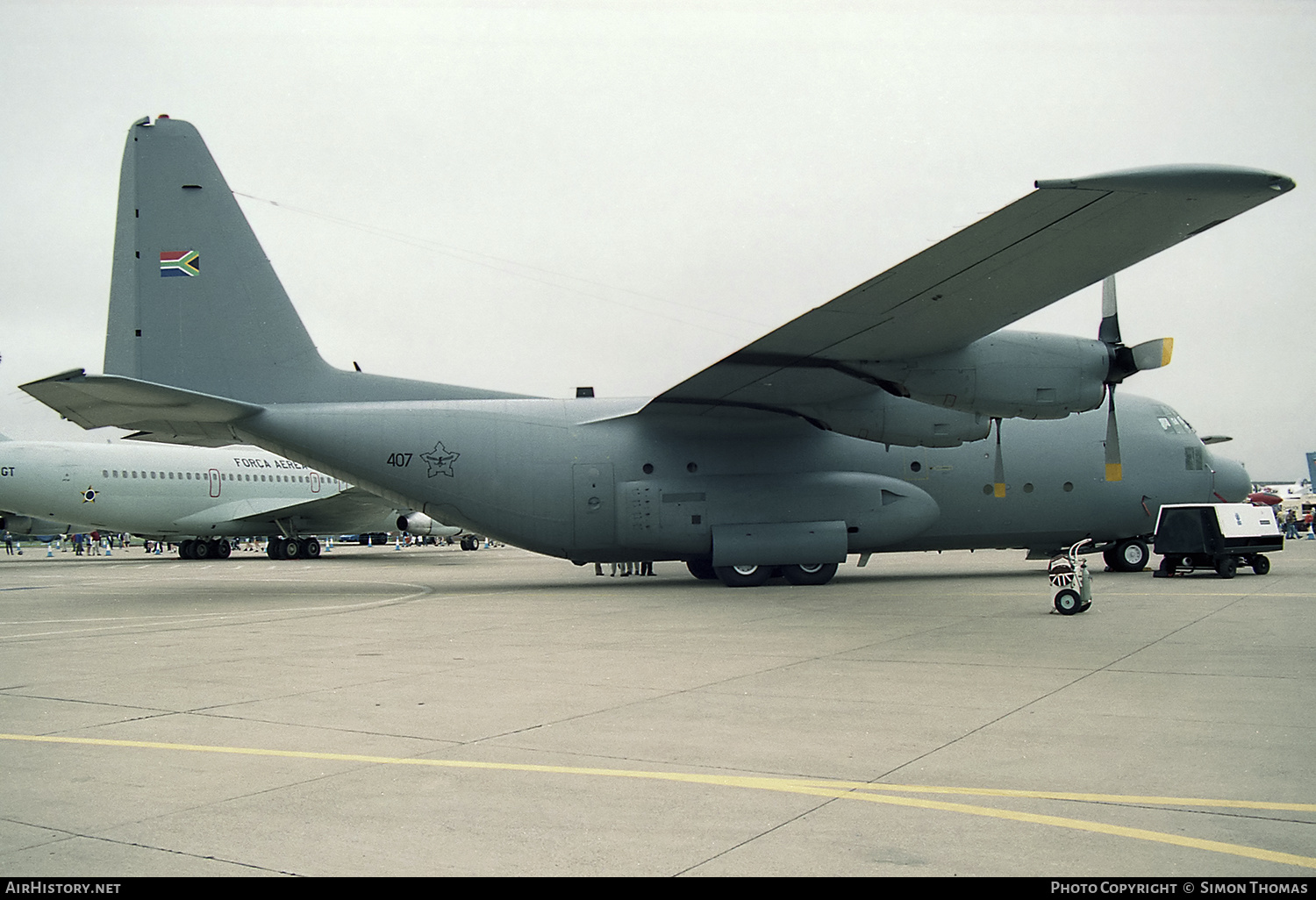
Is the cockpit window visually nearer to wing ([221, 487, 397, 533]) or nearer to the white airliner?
the white airliner

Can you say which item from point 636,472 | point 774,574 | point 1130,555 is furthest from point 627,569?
point 1130,555

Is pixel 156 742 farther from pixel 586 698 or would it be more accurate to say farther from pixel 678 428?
pixel 678 428

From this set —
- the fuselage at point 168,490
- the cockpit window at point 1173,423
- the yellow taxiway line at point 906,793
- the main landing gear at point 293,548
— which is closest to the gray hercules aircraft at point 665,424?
the cockpit window at point 1173,423

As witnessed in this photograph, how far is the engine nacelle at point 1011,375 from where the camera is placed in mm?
15227

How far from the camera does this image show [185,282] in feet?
56.6

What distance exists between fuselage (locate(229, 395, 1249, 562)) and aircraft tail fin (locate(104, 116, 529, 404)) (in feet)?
3.82

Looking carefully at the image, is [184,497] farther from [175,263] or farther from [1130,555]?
[1130,555]

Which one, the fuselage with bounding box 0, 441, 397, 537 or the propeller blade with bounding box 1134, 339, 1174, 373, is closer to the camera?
the propeller blade with bounding box 1134, 339, 1174, 373

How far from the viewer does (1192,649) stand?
30.8 ft

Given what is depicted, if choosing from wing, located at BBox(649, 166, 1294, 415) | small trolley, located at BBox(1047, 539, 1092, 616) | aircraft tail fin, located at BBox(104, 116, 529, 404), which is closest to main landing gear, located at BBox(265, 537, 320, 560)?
aircraft tail fin, located at BBox(104, 116, 529, 404)

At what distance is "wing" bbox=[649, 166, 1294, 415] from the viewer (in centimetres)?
1004

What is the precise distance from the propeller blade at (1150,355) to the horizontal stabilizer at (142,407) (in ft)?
50.3

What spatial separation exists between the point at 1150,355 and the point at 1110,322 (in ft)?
2.95

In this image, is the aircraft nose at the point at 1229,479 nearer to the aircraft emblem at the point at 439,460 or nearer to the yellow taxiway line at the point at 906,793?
the aircraft emblem at the point at 439,460
